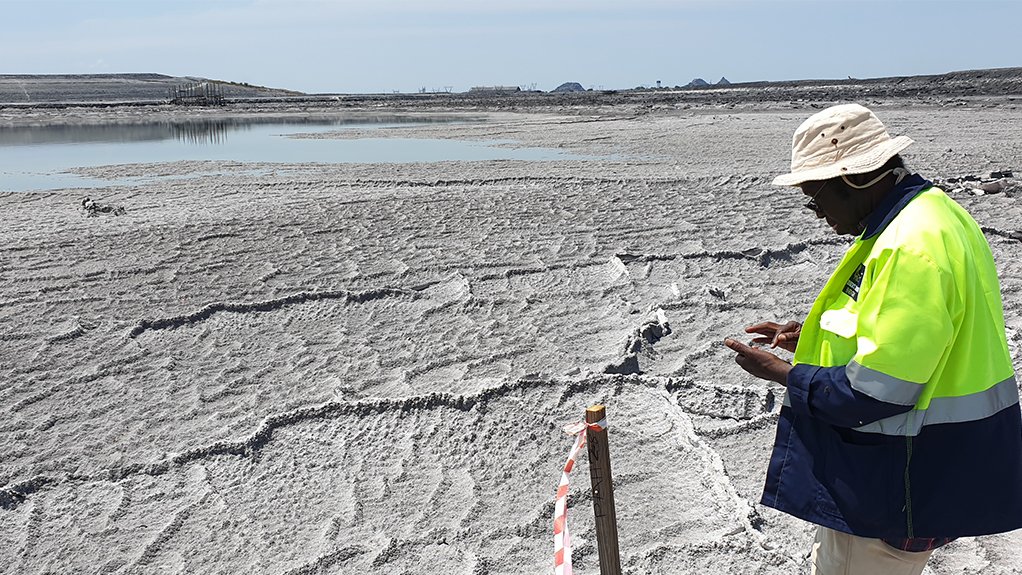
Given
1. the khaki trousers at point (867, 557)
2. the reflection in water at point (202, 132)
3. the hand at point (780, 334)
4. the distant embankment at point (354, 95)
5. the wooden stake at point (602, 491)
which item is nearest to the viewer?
the khaki trousers at point (867, 557)

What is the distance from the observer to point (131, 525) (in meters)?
3.43

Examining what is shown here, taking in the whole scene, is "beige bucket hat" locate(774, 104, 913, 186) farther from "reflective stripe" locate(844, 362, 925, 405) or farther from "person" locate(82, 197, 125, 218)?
"person" locate(82, 197, 125, 218)

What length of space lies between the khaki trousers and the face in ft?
2.17

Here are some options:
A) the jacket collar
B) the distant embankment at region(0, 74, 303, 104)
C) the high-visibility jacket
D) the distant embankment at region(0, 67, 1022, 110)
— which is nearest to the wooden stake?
the high-visibility jacket

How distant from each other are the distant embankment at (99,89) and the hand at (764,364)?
6289 centimetres

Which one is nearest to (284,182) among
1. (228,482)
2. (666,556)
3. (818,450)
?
(228,482)

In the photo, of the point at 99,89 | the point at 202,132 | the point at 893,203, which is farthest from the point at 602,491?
the point at 99,89

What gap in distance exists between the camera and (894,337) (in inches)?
62.6

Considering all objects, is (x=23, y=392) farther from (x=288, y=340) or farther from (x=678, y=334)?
(x=678, y=334)

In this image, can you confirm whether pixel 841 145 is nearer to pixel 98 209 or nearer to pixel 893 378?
pixel 893 378

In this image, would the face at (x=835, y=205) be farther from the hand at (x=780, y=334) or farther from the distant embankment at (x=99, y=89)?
the distant embankment at (x=99, y=89)

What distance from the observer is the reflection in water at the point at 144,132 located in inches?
889

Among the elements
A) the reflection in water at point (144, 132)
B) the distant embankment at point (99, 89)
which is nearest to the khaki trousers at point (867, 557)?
the reflection in water at point (144, 132)

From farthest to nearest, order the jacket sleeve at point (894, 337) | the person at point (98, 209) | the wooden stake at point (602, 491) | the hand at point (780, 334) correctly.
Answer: the person at point (98, 209) → the wooden stake at point (602, 491) → the hand at point (780, 334) → the jacket sleeve at point (894, 337)
